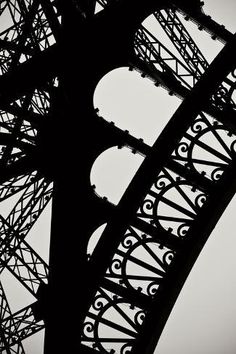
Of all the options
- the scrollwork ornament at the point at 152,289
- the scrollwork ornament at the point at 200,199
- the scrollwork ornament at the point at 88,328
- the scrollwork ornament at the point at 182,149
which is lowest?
the scrollwork ornament at the point at 88,328

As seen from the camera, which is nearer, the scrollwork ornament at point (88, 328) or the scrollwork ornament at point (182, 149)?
the scrollwork ornament at point (88, 328)

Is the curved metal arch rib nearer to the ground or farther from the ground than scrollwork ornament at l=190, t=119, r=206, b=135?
nearer to the ground

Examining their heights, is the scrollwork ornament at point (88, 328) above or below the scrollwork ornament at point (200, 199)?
below

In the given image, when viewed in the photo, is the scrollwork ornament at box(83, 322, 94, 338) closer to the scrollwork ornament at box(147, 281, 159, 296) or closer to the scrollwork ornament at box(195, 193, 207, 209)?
the scrollwork ornament at box(147, 281, 159, 296)

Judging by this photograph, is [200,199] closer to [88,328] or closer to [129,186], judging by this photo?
[129,186]

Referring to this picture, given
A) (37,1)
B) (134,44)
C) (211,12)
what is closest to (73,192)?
(134,44)

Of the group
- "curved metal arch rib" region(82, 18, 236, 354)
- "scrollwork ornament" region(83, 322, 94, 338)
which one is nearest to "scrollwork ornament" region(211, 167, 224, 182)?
"curved metal arch rib" region(82, 18, 236, 354)

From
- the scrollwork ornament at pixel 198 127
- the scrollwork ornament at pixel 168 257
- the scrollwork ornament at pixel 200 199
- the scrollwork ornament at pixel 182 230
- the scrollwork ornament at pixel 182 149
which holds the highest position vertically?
the scrollwork ornament at pixel 198 127

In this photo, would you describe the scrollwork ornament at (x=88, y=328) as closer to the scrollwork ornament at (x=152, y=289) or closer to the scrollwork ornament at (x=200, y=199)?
the scrollwork ornament at (x=152, y=289)

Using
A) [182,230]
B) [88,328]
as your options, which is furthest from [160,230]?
[88,328]

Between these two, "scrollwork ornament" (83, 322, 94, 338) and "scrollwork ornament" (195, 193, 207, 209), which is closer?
"scrollwork ornament" (83, 322, 94, 338)

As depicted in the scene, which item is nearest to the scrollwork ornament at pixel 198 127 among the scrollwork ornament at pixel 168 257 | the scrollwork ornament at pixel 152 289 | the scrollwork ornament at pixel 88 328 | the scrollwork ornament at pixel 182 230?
the scrollwork ornament at pixel 182 230

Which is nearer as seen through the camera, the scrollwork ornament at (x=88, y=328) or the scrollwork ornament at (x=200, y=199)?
the scrollwork ornament at (x=88, y=328)

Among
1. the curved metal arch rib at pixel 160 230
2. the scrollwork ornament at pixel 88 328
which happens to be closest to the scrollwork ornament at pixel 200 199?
the curved metal arch rib at pixel 160 230
